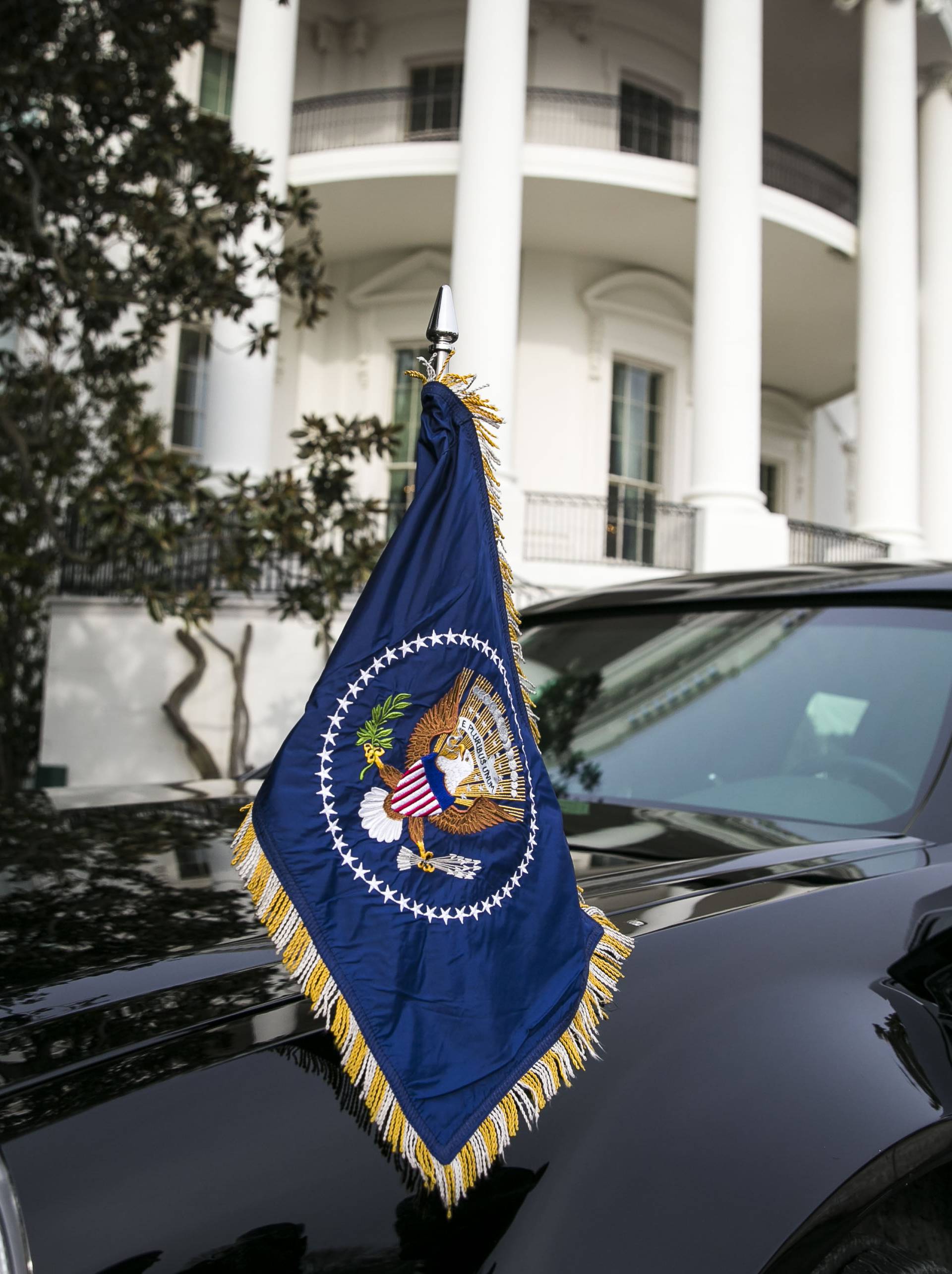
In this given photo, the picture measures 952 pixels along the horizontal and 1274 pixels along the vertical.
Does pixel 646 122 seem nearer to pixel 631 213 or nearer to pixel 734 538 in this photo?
pixel 631 213

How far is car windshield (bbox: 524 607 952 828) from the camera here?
1.96 meters

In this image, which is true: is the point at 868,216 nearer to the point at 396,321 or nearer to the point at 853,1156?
the point at 396,321

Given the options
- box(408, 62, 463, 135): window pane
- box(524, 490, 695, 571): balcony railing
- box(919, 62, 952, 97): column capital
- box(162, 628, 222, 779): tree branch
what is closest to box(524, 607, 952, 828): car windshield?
box(162, 628, 222, 779): tree branch

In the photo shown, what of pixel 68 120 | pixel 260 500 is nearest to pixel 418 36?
pixel 68 120

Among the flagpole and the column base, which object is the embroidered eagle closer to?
the flagpole

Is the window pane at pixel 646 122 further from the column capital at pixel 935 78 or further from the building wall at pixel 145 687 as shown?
the building wall at pixel 145 687

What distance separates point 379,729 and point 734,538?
11207mm

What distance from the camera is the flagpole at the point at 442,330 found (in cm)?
143

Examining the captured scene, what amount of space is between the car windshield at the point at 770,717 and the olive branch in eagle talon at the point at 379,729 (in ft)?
2.87

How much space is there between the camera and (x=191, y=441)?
1410cm

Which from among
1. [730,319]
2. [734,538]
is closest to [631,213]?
[730,319]

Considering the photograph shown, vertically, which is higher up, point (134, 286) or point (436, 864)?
point (134, 286)

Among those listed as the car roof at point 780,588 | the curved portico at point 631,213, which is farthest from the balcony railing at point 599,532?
the car roof at point 780,588

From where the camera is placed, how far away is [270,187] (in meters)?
11.9
